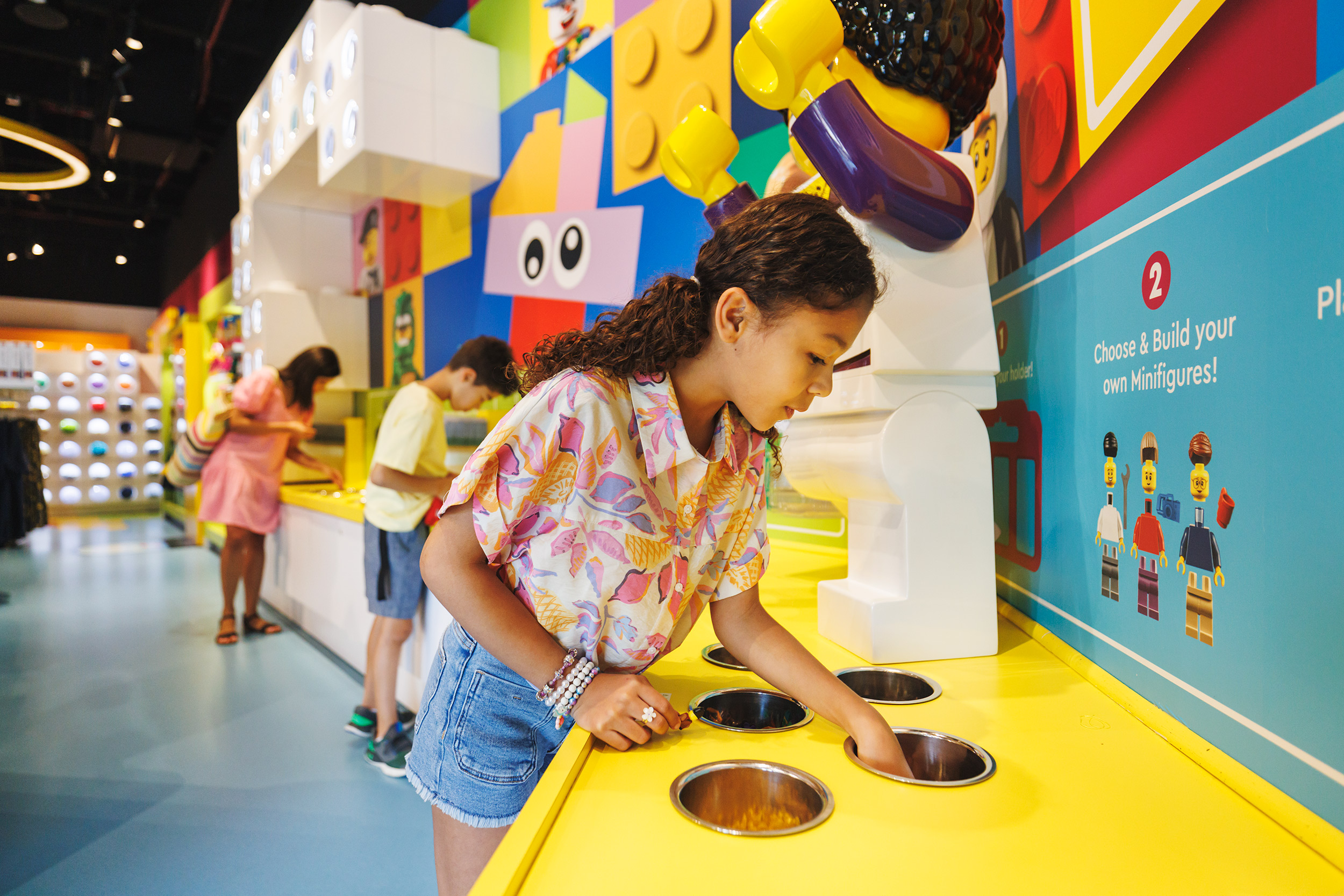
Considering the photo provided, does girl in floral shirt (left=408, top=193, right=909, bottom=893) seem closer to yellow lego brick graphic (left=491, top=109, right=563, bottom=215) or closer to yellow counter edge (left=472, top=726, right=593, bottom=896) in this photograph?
yellow counter edge (left=472, top=726, right=593, bottom=896)

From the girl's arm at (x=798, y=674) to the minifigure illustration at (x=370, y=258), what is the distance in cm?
470

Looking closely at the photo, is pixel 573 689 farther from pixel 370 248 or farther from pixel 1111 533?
pixel 370 248

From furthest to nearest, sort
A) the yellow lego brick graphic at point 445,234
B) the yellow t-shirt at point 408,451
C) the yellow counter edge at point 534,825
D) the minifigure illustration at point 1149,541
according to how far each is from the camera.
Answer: the yellow lego brick graphic at point 445,234, the yellow t-shirt at point 408,451, the minifigure illustration at point 1149,541, the yellow counter edge at point 534,825

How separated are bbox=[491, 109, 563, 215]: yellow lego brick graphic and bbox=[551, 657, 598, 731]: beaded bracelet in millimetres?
2801

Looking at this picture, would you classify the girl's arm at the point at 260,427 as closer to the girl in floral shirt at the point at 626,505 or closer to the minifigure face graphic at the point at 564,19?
the minifigure face graphic at the point at 564,19

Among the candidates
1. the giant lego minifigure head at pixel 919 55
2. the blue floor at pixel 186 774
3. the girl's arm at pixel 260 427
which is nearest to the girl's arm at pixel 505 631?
the giant lego minifigure head at pixel 919 55

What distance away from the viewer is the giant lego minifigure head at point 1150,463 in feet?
2.63

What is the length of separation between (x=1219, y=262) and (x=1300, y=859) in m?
0.50

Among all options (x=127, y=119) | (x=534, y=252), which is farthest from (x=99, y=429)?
(x=534, y=252)

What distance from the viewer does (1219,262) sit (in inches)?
27.0

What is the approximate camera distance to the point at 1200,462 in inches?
28.3

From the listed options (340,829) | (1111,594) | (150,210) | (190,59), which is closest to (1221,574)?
(1111,594)

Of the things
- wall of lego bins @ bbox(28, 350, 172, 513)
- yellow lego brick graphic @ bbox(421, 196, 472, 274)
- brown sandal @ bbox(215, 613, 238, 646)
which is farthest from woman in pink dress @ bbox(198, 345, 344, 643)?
wall of lego bins @ bbox(28, 350, 172, 513)

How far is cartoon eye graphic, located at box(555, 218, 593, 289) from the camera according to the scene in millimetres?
2998
